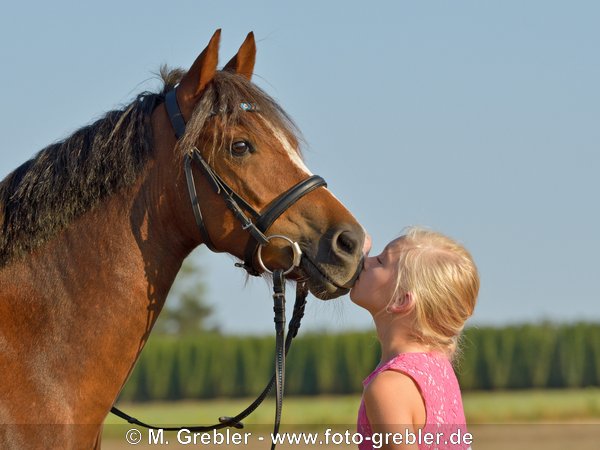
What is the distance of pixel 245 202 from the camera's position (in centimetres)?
421

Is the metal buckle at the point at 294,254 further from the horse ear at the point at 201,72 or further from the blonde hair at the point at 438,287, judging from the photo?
the horse ear at the point at 201,72

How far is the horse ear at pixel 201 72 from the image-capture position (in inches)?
A: 169

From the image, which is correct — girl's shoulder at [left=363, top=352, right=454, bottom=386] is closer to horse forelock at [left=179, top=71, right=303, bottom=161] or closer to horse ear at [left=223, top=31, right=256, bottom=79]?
horse forelock at [left=179, top=71, right=303, bottom=161]

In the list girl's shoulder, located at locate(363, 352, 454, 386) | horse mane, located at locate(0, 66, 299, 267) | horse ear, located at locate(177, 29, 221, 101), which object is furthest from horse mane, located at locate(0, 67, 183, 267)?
girl's shoulder, located at locate(363, 352, 454, 386)

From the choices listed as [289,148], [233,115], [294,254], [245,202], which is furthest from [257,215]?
[233,115]

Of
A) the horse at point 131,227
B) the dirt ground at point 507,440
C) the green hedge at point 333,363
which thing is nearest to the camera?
the horse at point 131,227

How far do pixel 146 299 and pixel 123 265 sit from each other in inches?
7.0

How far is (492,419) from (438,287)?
1719 centimetres

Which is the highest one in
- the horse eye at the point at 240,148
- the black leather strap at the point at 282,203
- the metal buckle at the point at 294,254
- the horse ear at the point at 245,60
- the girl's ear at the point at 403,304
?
the horse ear at the point at 245,60

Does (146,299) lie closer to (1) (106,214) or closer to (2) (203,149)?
(1) (106,214)

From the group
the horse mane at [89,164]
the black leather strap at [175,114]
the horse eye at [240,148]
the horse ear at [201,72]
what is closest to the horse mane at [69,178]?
the horse mane at [89,164]

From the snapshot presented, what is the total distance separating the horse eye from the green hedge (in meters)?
22.6

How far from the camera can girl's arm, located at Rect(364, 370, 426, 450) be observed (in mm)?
3289

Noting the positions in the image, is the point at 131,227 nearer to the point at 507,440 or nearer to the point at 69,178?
the point at 69,178
